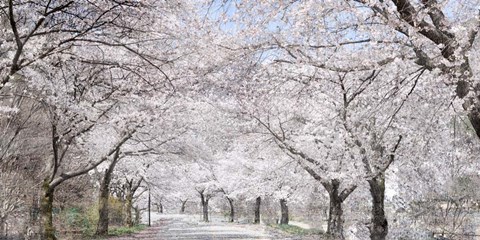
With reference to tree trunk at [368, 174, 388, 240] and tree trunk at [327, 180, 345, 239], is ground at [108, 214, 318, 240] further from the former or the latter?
tree trunk at [368, 174, 388, 240]

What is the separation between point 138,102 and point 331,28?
27.5 feet

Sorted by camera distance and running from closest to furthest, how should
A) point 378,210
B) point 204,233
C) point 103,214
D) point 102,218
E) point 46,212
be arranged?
point 46,212 < point 378,210 < point 102,218 < point 103,214 < point 204,233

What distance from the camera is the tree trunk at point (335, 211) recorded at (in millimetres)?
18484

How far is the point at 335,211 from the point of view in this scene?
19016 mm

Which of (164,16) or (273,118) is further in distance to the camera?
(273,118)

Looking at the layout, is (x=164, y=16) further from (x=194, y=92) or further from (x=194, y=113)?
(x=194, y=113)

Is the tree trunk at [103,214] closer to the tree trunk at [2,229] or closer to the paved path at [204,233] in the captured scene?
the paved path at [204,233]

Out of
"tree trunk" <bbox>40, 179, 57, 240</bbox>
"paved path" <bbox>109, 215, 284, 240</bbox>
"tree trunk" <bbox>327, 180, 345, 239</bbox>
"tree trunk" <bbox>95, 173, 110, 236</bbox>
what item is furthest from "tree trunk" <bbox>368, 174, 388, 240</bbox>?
"tree trunk" <bbox>95, 173, 110, 236</bbox>

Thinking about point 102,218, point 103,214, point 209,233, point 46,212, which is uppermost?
point 46,212

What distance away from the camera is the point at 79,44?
30.4 feet

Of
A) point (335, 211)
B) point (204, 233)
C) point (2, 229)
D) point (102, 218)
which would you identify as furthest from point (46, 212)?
point (204, 233)

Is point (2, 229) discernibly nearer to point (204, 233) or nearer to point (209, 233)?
point (204, 233)

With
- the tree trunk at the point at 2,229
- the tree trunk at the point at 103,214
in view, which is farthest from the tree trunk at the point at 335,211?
the tree trunk at the point at 2,229

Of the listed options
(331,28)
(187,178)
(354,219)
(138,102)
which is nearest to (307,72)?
(331,28)
